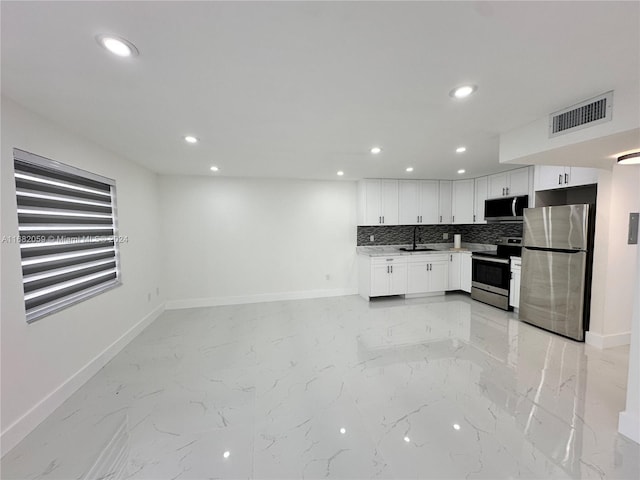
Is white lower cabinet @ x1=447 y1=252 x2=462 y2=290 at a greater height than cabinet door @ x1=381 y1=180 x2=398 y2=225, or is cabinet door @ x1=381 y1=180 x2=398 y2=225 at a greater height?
cabinet door @ x1=381 y1=180 x2=398 y2=225

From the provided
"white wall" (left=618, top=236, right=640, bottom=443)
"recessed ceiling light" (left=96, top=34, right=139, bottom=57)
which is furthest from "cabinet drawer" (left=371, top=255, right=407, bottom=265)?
"recessed ceiling light" (left=96, top=34, right=139, bottom=57)

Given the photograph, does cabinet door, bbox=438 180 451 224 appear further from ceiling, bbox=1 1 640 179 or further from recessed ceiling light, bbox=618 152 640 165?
recessed ceiling light, bbox=618 152 640 165

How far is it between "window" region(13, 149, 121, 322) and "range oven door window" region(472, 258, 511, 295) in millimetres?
5426

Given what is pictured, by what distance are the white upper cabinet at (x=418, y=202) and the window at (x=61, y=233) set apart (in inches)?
182

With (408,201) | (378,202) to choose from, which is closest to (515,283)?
(408,201)

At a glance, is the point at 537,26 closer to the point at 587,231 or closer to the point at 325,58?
the point at 325,58

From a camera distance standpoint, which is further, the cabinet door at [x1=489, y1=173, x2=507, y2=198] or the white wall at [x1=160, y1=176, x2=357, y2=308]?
the white wall at [x1=160, y1=176, x2=357, y2=308]

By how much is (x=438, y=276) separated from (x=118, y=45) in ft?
17.6

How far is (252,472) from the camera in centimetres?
155

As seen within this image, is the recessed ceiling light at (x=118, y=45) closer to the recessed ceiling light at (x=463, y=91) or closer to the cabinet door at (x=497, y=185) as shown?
the recessed ceiling light at (x=463, y=91)

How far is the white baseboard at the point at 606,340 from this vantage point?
3057 mm

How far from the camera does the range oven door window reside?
13.9ft

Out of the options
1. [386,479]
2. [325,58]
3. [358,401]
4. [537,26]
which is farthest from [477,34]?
[358,401]

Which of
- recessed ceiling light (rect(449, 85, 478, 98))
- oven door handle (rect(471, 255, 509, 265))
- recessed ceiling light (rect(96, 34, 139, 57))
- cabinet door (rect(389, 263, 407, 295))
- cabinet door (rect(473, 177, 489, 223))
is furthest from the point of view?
cabinet door (rect(389, 263, 407, 295))
